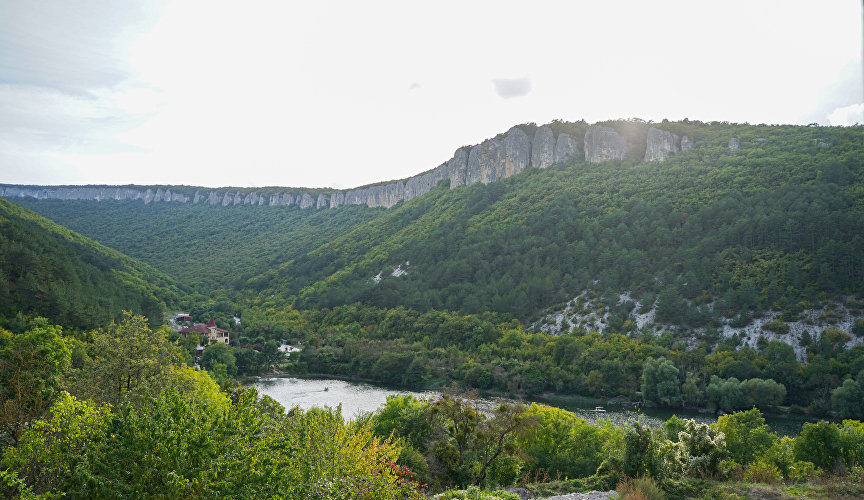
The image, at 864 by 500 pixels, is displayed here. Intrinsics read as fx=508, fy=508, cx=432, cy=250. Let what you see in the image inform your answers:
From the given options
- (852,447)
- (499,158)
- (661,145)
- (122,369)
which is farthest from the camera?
(499,158)

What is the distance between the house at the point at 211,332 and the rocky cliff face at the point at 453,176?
66.3 metres

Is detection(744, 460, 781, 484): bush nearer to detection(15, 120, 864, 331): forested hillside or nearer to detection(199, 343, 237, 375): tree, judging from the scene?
detection(15, 120, 864, 331): forested hillside

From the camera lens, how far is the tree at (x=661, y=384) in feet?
149

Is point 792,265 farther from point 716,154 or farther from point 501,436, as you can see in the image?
point 501,436

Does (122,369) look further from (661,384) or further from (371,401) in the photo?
(661,384)

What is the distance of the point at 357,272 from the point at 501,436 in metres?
76.4

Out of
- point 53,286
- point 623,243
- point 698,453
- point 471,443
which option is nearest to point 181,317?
point 53,286

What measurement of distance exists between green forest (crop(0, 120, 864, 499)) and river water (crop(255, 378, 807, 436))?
2.26 m

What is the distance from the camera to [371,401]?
47.6m

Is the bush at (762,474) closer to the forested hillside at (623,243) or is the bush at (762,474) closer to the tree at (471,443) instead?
the tree at (471,443)

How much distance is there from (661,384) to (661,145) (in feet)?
194

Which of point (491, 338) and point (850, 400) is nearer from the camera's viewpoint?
point (850, 400)

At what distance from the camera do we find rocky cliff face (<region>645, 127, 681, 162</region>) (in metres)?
90.9

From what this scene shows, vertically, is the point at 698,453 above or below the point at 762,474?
above
